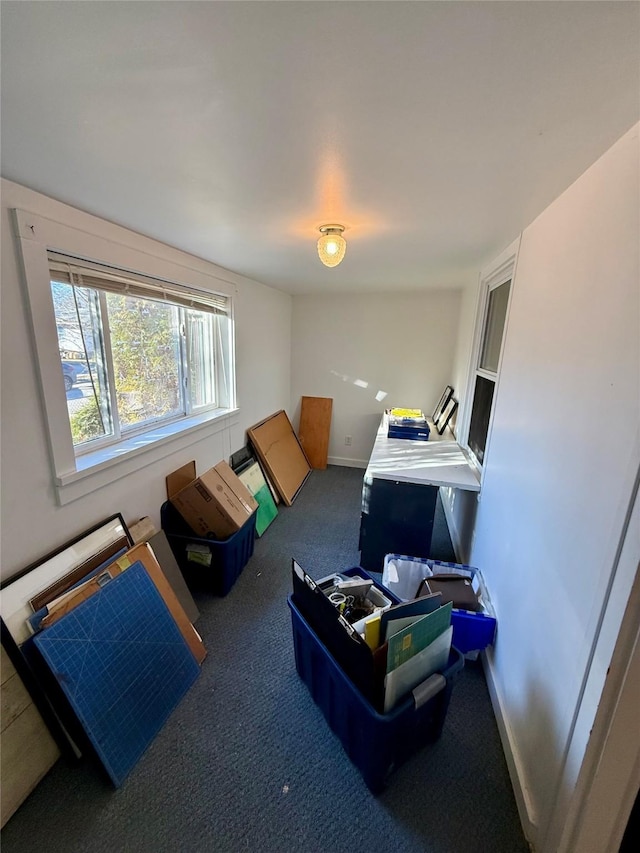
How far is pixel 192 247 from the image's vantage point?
2.03 meters

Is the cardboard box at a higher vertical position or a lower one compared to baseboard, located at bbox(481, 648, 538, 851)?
higher

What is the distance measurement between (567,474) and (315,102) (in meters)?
1.21

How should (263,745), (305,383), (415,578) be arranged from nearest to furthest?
(263,745), (415,578), (305,383)

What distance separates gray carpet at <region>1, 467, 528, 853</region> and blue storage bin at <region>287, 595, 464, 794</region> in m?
0.09

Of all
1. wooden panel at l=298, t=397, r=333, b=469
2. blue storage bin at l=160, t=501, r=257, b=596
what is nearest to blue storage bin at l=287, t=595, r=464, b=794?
blue storage bin at l=160, t=501, r=257, b=596

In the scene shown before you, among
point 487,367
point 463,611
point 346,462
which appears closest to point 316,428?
point 346,462

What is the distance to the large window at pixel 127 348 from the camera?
1.56m

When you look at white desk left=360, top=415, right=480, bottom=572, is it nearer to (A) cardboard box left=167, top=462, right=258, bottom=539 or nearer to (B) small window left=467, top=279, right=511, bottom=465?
(B) small window left=467, top=279, right=511, bottom=465

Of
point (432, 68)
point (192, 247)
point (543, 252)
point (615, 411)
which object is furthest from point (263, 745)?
point (192, 247)

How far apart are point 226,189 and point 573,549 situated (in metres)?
1.65

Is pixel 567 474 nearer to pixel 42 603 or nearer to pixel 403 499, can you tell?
pixel 403 499

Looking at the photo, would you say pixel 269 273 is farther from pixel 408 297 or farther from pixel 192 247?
pixel 408 297

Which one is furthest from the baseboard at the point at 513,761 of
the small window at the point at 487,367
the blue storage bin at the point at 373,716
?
the small window at the point at 487,367

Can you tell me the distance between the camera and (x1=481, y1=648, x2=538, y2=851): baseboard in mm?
1072
